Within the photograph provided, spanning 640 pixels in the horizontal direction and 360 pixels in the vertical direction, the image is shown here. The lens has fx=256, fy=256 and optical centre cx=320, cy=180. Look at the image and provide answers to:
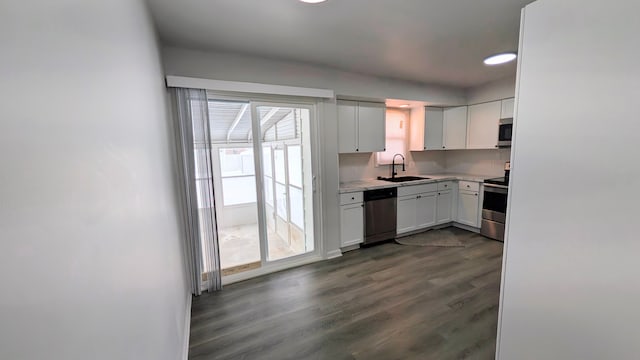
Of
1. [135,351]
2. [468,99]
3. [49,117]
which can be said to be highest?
[468,99]

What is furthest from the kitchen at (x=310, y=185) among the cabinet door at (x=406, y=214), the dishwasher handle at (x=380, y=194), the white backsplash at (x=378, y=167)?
the white backsplash at (x=378, y=167)

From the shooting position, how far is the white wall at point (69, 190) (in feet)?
1.11

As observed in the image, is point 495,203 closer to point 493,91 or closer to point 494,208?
point 494,208

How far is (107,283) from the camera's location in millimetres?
609

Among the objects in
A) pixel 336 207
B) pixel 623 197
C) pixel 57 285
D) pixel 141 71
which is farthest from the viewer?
pixel 336 207

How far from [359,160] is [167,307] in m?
3.48

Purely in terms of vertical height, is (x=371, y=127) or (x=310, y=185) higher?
(x=371, y=127)

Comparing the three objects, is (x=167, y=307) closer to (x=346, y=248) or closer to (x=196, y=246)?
(x=196, y=246)

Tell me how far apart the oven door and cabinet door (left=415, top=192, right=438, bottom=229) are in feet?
2.38

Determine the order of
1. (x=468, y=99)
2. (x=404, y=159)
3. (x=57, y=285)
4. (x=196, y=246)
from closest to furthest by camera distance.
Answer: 1. (x=57, y=285)
2. (x=196, y=246)
3. (x=468, y=99)
4. (x=404, y=159)

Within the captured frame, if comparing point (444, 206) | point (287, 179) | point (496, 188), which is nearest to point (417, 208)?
point (444, 206)

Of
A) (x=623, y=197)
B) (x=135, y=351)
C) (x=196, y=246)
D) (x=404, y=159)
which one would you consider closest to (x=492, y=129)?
(x=404, y=159)

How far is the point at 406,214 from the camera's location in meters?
4.11

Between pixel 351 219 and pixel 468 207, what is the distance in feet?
7.21
